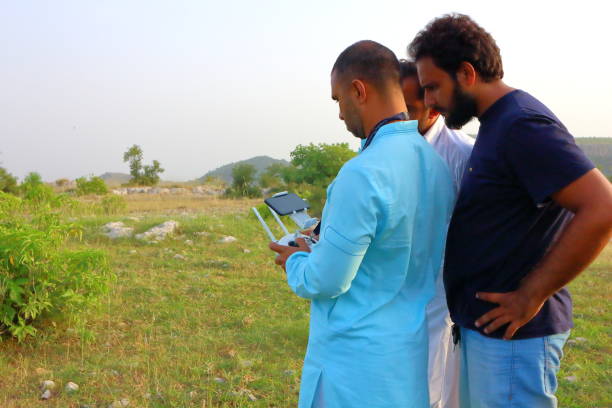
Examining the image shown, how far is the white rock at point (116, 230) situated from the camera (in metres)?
9.22

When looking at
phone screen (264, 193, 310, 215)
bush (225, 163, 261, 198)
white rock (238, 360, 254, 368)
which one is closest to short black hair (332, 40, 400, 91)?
phone screen (264, 193, 310, 215)

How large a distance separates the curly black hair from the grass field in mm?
2523

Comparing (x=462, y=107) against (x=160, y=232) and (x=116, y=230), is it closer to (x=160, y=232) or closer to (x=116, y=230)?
(x=160, y=232)

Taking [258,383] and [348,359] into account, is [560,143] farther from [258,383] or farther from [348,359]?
[258,383]

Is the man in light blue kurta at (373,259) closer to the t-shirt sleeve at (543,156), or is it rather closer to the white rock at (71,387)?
the t-shirt sleeve at (543,156)

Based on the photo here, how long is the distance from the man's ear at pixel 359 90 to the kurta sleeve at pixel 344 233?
294 millimetres

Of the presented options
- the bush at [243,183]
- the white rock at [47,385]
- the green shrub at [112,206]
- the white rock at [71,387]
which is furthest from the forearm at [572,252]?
the bush at [243,183]

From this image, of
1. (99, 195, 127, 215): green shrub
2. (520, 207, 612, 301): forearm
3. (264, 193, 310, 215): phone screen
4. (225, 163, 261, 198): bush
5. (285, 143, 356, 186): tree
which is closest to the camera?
(520, 207, 612, 301): forearm

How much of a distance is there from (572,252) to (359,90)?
780 mm

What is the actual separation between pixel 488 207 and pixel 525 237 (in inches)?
5.5

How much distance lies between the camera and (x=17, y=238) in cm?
431

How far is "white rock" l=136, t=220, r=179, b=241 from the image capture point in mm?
9117

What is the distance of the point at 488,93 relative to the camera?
189 centimetres

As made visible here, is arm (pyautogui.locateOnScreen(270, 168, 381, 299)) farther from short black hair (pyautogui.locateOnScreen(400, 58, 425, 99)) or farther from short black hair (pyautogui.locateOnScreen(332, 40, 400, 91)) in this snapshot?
short black hair (pyautogui.locateOnScreen(400, 58, 425, 99))
